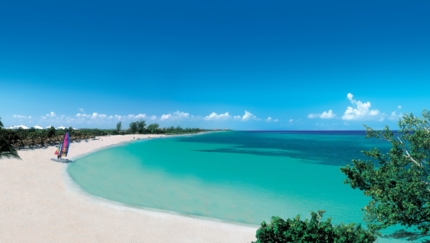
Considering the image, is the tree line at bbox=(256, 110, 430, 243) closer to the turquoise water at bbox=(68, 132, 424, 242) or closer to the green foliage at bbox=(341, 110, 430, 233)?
the green foliage at bbox=(341, 110, 430, 233)

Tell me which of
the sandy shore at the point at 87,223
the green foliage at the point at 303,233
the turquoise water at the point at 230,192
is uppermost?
the green foliage at the point at 303,233

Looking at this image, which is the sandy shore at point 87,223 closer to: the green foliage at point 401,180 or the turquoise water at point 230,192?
the turquoise water at point 230,192

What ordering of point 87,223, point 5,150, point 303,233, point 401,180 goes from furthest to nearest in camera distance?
1. point 5,150
2. point 87,223
3. point 401,180
4. point 303,233

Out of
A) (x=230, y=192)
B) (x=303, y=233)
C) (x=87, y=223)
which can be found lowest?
(x=230, y=192)

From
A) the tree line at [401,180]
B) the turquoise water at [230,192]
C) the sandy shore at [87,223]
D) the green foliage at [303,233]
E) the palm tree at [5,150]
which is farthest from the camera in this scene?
the palm tree at [5,150]

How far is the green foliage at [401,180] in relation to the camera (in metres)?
7.06

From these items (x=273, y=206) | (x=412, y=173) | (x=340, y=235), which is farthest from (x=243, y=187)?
(x=340, y=235)

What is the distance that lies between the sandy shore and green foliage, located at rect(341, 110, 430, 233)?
436 centimetres

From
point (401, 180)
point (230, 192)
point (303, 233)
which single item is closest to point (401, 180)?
point (401, 180)

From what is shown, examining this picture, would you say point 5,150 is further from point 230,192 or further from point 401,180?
point 401,180

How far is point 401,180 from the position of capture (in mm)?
7668

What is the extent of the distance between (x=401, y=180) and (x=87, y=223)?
11.0m

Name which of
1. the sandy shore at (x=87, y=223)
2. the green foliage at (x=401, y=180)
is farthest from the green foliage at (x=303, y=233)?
the sandy shore at (x=87, y=223)

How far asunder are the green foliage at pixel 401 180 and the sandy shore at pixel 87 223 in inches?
172
